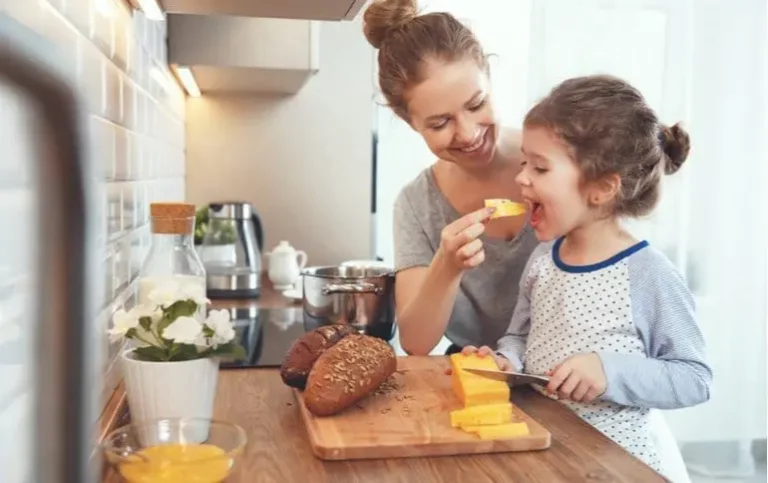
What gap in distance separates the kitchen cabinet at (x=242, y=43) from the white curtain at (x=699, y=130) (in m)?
0.75

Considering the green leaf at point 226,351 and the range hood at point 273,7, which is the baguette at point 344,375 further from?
the range hood at point 273,7

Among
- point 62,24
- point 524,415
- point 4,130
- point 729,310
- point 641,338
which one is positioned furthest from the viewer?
point 729,310

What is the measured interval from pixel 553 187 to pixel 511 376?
0.38 meters

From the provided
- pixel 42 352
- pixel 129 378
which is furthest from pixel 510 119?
pixel 42 352

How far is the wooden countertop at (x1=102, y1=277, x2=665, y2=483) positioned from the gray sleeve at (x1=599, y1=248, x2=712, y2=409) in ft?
0.39

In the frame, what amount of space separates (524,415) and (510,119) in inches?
65.3

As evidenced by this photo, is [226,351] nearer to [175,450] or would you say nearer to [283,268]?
[175,450]

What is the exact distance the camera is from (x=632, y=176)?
1.28m

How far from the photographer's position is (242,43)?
5.71ft

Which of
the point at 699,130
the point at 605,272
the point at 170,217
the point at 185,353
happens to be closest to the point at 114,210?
the point at 170,217

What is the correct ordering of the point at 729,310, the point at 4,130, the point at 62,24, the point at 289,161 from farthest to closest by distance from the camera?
1. the point at 729,310
2. the point at 289,161
3. the point at 62,24
4. the point at 4,130

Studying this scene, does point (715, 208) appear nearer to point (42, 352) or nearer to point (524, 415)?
point (524, 415)

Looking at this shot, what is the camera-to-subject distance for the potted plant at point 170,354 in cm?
80

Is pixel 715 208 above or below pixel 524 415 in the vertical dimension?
above
